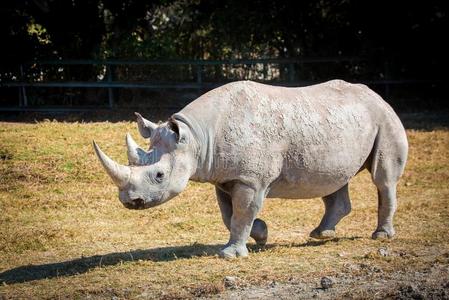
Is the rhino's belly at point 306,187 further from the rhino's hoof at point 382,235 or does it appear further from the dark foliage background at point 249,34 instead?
the dark foliage background at point 249,34

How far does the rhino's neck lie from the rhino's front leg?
0.36 metres

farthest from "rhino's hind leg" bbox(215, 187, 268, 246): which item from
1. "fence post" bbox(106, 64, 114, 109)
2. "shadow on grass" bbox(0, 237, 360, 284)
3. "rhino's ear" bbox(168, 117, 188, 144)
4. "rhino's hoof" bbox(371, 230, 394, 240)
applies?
"fence post" bbox(106, 64, 114, 109)

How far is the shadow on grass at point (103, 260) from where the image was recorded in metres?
8.84

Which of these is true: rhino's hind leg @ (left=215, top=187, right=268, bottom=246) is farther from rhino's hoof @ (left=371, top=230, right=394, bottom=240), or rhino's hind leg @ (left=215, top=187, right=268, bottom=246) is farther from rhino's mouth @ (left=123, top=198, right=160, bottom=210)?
rhino's hoof @ (left=371, top=230, right=394, bottom=240)

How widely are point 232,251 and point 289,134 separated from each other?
138 centimetres

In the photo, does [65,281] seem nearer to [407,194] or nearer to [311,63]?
[407,194]

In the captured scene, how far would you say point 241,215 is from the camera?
29.6 ft

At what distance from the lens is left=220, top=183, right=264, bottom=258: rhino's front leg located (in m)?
8.95

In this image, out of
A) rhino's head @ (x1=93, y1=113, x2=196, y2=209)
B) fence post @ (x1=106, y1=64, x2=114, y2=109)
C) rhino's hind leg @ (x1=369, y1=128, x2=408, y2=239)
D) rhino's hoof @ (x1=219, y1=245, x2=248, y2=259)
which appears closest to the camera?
rhino's head @ (x1=93, y1=113, x2=196, y2=209)

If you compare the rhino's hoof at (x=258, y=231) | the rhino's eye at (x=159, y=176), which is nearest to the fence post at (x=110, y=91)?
the rhino's hoof at (x=258, y=231)

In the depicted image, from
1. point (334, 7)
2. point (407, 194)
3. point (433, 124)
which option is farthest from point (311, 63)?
point (407, 194)

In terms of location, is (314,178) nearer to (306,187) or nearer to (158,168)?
(306,187)

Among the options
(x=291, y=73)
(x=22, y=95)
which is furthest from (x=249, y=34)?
(x=22, y=95)

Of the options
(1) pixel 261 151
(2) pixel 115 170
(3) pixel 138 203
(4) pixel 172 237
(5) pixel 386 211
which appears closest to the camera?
(2) pixel 115 170
